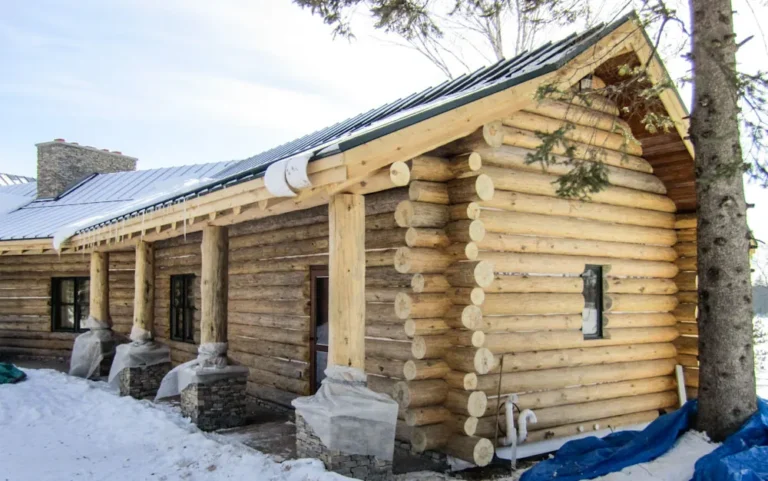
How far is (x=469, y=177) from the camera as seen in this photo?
7398 millimetres

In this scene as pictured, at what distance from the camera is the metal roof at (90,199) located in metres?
16.4

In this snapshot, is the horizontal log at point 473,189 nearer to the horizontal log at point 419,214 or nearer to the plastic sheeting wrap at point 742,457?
the horizontal log at point 419,214

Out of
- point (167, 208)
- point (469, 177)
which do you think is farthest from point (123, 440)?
point (469, 177)

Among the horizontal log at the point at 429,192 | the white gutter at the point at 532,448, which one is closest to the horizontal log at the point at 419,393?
the white gutter at the point at 532,448

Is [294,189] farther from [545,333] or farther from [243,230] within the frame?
[243,230]

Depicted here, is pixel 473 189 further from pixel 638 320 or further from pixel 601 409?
pixel 638 320

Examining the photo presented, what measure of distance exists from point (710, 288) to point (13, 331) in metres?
17.0

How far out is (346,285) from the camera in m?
6.75

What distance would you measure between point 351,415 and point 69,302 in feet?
42.9

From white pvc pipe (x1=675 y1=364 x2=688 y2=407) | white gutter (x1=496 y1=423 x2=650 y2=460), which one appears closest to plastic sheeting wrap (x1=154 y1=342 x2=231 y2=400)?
white gutter (x1=496 y1=423 x2=650 y2=460)

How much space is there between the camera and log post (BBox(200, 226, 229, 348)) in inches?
375

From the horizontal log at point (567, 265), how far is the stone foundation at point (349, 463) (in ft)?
8.93

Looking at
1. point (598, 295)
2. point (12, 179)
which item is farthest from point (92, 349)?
point (12, 179)

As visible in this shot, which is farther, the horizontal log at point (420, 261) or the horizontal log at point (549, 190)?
the horizontal log at point (549, 190)
